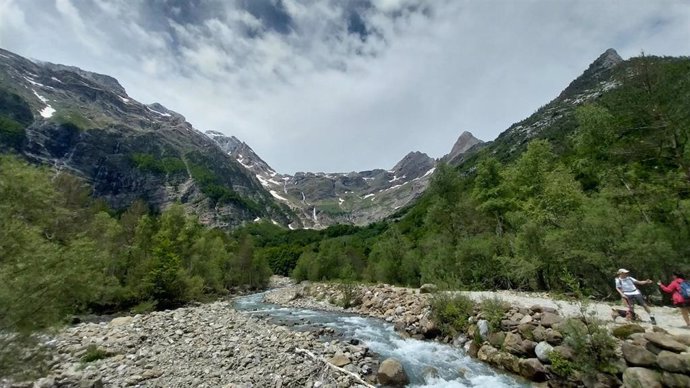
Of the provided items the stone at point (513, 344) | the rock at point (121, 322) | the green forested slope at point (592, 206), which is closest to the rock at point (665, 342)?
the green forested slope at point (592, 206)

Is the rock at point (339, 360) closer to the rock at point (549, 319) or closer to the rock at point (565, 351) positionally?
the rock at point (565, 351)

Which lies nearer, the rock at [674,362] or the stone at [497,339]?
the rock at [674,362]

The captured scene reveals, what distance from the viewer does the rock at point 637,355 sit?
9570mm

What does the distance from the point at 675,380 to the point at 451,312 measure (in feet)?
34.8

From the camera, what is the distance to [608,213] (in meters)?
21.1

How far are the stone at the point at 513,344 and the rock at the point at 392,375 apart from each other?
4.46 metres

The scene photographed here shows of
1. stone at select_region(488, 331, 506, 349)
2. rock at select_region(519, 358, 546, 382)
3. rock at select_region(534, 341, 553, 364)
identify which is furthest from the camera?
stone at select_region(488, 331, 506, 349)

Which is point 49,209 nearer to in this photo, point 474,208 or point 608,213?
point 608,213

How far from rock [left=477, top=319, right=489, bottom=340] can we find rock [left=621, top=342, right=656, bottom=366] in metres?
6.01

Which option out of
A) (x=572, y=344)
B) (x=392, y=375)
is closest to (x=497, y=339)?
(x=572, y=344)

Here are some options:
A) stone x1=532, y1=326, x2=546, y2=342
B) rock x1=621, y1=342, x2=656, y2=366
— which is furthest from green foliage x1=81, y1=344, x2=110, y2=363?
rock x1=621, y1=342, x2=656, y2=366

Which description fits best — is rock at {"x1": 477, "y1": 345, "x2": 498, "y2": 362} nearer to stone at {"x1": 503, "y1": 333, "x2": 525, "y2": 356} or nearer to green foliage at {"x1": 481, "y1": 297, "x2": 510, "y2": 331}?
stone at {"x1": 503, "y1": 333, "x2": 525, "y2": 356}

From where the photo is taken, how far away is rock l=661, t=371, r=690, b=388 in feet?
28.1

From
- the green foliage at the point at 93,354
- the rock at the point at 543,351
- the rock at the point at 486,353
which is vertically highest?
the rock at the point at 543,351
